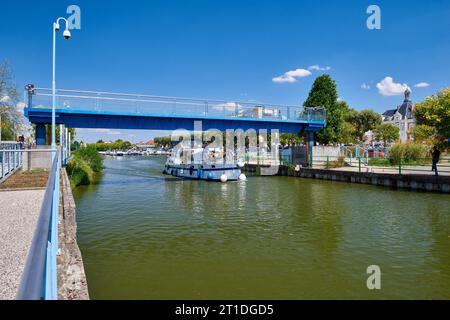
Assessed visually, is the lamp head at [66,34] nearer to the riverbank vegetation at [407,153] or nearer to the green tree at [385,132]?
the riverbank vegetation at [407,153]

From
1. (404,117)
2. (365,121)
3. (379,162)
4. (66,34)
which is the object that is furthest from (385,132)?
(66,34)

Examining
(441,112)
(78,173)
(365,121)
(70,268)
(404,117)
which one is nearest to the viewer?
(70,268)

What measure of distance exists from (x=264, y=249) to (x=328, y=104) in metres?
35.6

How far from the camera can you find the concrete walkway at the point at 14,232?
15.9ft

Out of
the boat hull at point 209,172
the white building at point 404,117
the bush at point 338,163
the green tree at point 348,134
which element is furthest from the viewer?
the white building at point 404,117

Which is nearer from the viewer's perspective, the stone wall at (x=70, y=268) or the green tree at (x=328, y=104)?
the stone wall at (x=70, y=268)

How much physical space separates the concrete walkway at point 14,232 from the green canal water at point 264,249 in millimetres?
1791

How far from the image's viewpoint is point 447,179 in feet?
71.4

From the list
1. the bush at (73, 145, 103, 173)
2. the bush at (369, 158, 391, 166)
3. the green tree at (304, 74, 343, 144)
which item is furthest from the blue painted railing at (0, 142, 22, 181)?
the green tree at (304, 74, 343, 144)

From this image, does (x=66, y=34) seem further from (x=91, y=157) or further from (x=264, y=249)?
(x=91, y=157)

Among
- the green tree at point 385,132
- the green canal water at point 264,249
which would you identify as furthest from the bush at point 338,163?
the green tree at point 385,132

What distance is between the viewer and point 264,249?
33.2 feet

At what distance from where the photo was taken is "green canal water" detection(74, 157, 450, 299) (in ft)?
24.1
